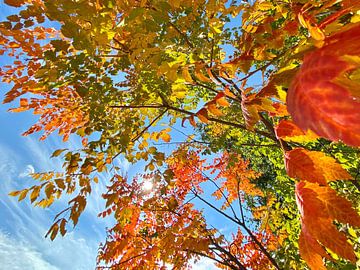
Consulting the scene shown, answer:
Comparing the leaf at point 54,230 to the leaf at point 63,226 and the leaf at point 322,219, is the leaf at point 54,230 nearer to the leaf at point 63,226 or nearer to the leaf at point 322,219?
the leaf at point 63,226

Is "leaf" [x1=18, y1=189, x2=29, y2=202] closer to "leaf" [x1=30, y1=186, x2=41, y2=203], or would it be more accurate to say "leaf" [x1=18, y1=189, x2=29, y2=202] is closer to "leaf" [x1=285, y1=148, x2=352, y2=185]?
"leaf" [x1=30, y1=186, x2=41, y2=203]

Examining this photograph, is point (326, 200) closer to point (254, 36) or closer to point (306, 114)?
point (306, 114)

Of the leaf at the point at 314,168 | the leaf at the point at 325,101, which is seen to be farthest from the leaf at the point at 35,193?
the leaf at the point at 325,101

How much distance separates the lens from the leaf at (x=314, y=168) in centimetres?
99

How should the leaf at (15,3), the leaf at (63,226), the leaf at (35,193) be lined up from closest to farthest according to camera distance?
the leaf at (15,3)
the leaf at (63,226)
the leaf at (35,193)

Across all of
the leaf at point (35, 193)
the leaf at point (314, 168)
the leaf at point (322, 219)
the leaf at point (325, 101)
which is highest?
the leaf at point (35, 193)

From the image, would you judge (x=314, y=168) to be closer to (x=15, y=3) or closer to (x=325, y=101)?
(x=325, y=101)

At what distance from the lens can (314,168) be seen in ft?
3.28

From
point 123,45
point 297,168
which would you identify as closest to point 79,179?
point 123,45

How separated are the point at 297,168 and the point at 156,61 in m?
1.19

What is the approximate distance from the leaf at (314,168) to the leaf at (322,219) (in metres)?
0.05

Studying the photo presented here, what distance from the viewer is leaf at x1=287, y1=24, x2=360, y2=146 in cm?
48

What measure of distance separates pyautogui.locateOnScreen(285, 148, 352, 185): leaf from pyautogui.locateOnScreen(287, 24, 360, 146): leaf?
51 cm

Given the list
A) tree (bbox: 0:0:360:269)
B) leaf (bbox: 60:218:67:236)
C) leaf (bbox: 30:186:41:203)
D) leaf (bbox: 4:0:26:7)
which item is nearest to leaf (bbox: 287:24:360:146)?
tree (bbox: 0:0:360:269)
